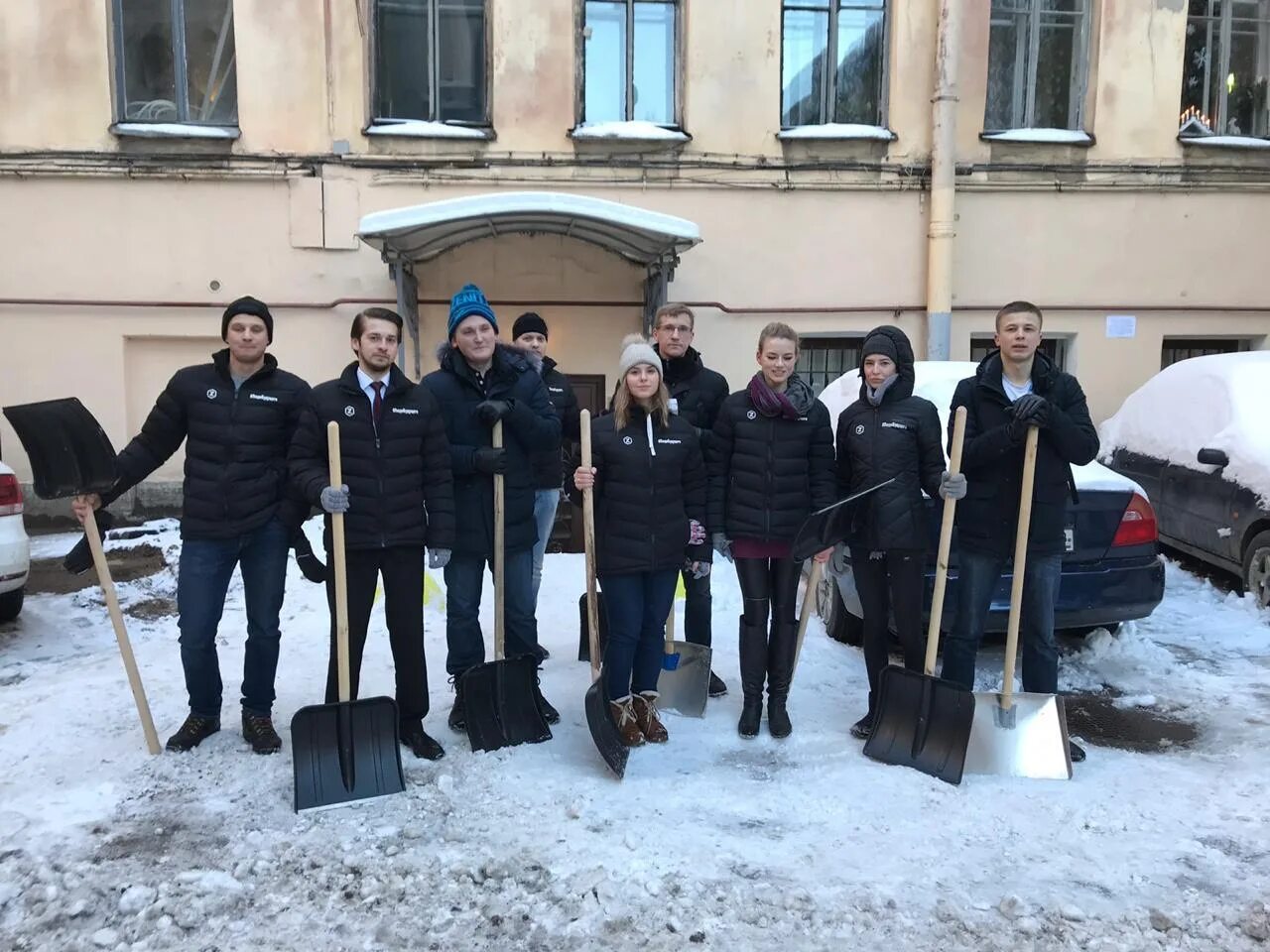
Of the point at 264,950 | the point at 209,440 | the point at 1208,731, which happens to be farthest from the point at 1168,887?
the point at 209,440

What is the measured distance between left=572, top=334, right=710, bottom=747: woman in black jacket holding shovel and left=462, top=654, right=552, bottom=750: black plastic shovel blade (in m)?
0.37

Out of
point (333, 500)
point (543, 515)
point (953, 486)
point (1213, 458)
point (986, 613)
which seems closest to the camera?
point (333, 500)

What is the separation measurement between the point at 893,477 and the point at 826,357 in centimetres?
584

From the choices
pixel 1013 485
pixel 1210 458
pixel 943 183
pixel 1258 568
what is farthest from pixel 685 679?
pixel 943 183

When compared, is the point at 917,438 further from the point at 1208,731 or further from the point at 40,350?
the point at 40,350

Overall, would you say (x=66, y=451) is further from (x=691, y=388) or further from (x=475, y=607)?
(x=691, y=388)

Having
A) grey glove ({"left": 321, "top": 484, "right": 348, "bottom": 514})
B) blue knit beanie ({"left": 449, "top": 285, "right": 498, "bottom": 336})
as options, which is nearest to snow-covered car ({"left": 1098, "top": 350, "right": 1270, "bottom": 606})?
blue knit beanie ({"left": 449, "top": 285, "right": 498, "bottom": 336})

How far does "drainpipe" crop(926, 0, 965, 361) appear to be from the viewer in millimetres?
8633

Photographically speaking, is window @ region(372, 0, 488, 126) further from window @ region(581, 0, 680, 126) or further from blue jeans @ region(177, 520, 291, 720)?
blue jeans @ region(177, 520, 291, 720)

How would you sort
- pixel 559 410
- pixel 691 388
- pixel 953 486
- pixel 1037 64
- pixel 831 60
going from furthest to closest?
pixel 1037 64
pixel 831 60
pixel 559 410
pixel 691 388
pixel 953 486

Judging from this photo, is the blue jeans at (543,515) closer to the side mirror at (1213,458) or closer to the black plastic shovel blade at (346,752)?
the black plastic shovel blade at (346,752)

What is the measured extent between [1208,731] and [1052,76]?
297 inches

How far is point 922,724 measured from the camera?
3.66m

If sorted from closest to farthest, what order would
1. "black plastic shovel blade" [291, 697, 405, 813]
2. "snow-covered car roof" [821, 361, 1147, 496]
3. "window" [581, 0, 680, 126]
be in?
"black plastic shovel blade" [291, 697, 405, 813] → "snow-covered car roof" [821, 361, 1147, 496] → "window" [581, 0, 680, 126]
